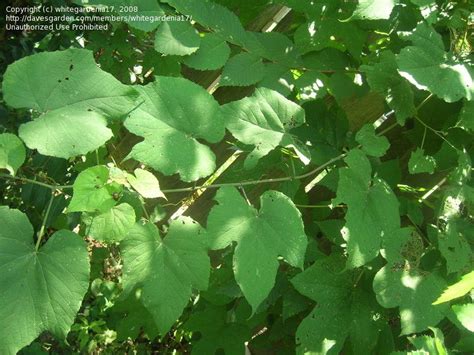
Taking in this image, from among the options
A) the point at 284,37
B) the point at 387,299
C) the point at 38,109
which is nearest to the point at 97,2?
the point at 38,109

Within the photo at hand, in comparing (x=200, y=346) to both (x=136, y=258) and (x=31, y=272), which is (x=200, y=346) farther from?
(x=31, y=272)

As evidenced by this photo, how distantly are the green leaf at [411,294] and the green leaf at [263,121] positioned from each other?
373mm

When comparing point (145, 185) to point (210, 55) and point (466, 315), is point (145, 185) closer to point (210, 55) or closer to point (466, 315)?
point (210, 55)

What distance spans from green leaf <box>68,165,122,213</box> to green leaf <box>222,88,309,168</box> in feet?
0.99

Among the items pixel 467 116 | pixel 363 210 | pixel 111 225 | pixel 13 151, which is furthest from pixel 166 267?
pixel 467 116

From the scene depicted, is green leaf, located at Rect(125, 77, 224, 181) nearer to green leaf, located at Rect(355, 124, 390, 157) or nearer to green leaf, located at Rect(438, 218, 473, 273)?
green leaf, located at Rect(355, 124, 390, 157)

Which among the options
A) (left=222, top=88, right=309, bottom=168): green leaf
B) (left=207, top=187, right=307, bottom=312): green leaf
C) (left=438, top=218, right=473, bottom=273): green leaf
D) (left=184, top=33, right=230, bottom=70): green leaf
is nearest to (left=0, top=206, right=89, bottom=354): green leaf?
(left=207, top=187, right=307, bottom=312): green leaf

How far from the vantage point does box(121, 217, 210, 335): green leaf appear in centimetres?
104

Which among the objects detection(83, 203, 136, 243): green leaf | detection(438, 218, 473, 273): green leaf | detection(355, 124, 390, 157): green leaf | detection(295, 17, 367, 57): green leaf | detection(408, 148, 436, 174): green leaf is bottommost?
detection(438, 218, 473, 273): green leaf

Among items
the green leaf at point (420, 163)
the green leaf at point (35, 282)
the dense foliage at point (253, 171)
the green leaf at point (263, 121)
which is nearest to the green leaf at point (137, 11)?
the dense foliage at point (253, 171)

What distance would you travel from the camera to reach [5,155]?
993 millimetres

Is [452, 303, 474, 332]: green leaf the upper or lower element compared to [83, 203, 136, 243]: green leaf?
lower

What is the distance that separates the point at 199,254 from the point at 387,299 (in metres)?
0.53

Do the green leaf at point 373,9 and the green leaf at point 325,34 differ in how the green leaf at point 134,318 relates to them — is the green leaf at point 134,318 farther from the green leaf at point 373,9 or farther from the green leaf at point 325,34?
the green leaf at point 373,9
